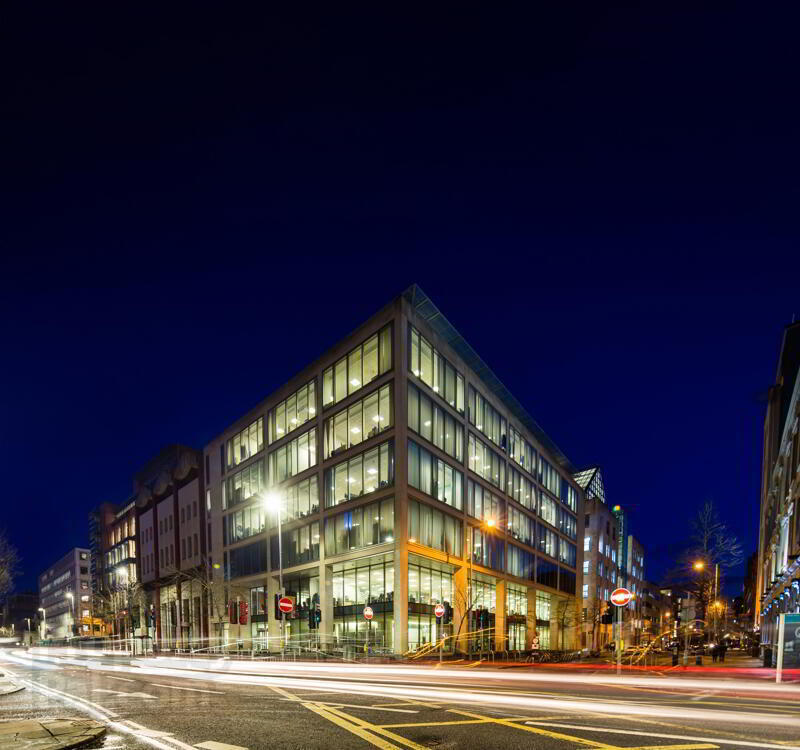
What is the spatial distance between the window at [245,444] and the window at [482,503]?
21304 mm

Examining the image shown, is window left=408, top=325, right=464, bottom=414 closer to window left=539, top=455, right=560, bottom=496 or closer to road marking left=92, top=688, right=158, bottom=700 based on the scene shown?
window left=539, top=455, right=560, bottom=496

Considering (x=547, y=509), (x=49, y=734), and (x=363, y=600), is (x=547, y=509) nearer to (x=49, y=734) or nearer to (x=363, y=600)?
(x=363, y=600)

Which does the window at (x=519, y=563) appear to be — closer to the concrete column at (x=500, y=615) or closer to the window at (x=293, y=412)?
the concrete column at (x=500, y=615)

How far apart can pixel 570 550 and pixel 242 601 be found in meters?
42.5

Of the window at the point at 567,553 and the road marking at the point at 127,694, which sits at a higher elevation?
the road marking at the point at 127,694

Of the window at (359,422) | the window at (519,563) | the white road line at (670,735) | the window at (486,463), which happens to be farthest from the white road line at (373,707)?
the window at (519,563)

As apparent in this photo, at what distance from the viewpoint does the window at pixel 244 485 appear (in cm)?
5562

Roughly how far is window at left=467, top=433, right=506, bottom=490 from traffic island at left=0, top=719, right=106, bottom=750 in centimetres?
4039

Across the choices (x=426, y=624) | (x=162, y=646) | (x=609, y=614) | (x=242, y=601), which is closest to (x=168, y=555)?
(x=162, y=646)

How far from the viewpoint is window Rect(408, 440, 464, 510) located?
39812mm

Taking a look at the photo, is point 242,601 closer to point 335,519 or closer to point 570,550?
point 335,519

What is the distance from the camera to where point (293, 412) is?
51.6 metres

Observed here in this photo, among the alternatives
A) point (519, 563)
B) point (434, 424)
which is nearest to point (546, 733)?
point (434, 424)

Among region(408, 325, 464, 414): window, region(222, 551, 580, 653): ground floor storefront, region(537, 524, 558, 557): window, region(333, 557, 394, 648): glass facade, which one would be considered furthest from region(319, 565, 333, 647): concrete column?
region(537, 524, 558, 557): window
